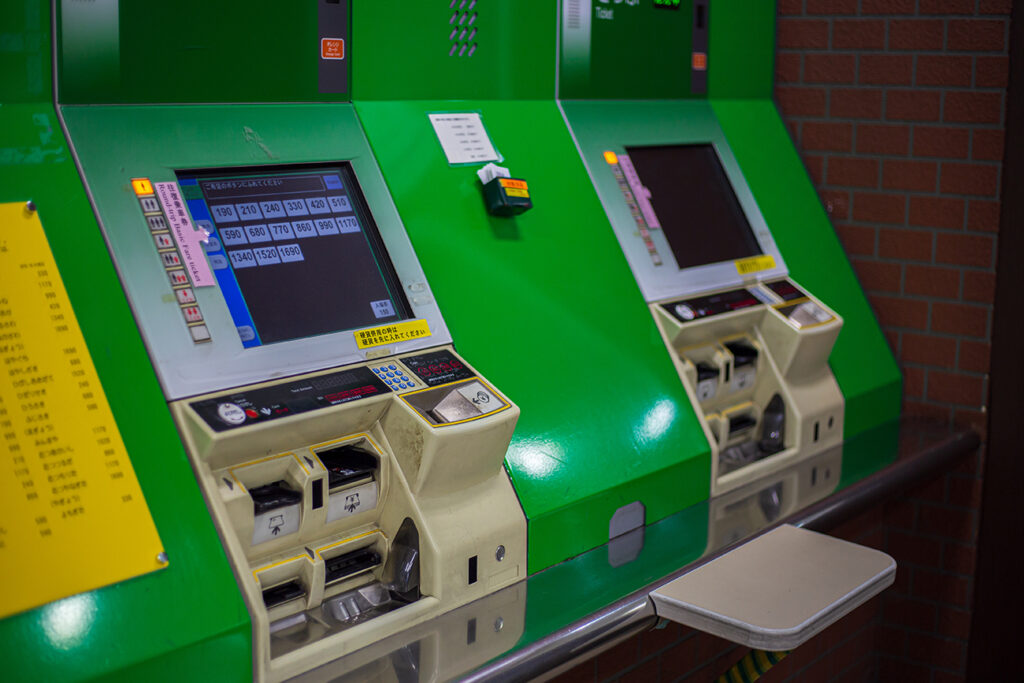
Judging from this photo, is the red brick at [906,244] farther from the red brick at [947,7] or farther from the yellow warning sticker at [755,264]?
the red brick at [947,7]

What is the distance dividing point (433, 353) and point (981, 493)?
1943 millimetres

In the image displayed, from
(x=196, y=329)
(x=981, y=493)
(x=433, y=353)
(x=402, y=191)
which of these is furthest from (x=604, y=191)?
(x=981, y=493)

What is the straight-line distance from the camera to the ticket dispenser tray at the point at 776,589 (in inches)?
64.0

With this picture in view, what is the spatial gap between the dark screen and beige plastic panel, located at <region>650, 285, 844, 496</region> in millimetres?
197

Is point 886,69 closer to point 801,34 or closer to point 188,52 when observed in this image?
point 801,34

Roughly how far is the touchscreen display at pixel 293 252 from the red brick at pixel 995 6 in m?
1.91

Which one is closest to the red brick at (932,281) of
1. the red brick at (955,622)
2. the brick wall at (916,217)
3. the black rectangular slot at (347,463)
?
the brick wall at (916,217)

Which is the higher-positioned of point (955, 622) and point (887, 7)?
point (887, 7)

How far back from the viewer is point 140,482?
55.7 inches

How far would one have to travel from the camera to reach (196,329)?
1.60 meters

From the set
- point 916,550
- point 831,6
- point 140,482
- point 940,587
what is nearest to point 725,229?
point 831,6

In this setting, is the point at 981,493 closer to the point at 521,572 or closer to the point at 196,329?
the point at 521,572

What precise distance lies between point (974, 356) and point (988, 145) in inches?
23.8

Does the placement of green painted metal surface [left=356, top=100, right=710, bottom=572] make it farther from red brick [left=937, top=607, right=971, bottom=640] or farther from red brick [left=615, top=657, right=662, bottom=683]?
red brick [left=937, top=607, right=971, bottom=640]
